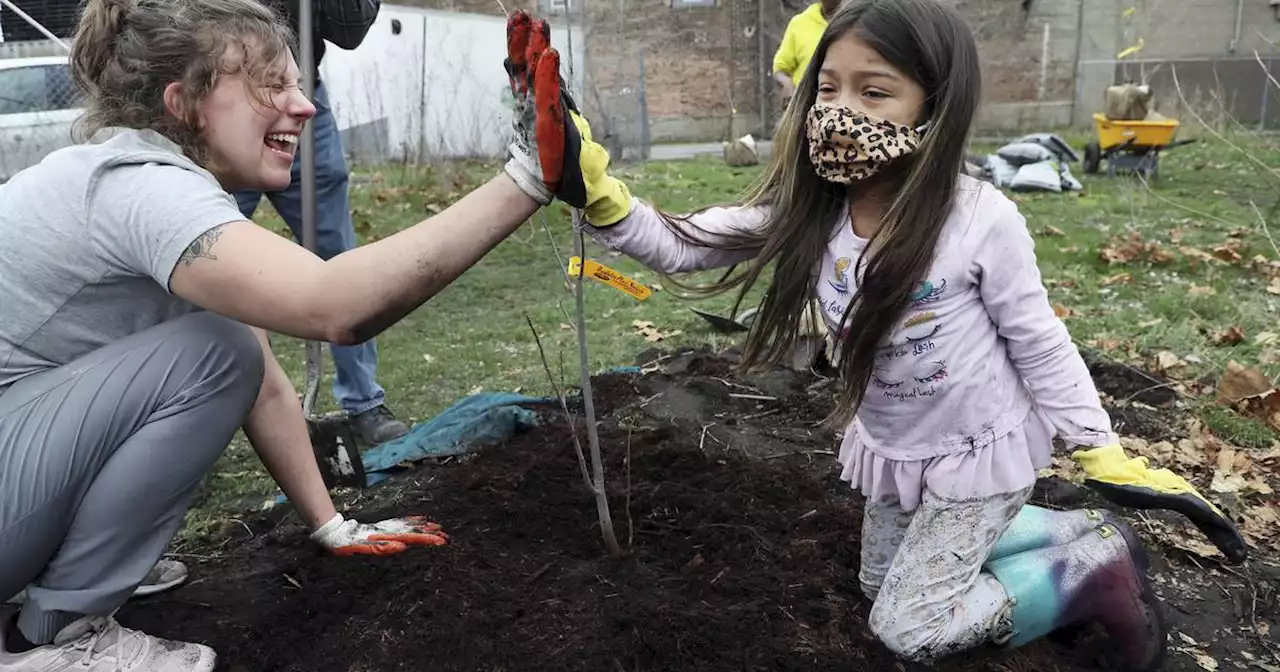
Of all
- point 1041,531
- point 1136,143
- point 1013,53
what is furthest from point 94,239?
point 1013,53

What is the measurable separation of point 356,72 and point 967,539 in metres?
13.5

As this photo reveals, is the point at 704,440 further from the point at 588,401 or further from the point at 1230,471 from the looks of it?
the point at 1230,471

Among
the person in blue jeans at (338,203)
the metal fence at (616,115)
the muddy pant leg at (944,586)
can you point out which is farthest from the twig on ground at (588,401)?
the metal fence at (616,115)

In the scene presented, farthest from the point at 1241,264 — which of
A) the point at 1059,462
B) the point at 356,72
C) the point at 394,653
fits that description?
the point at 356,72

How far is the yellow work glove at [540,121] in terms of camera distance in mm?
1562

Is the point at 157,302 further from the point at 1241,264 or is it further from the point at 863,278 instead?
the point at 1241,264

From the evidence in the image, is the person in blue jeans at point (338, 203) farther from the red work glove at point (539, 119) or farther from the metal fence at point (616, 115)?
the metal fence at point (616, 115)

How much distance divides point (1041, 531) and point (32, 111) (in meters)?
6.91

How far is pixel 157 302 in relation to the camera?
1855 millimetres

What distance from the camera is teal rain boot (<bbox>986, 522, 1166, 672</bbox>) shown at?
6.41 ft

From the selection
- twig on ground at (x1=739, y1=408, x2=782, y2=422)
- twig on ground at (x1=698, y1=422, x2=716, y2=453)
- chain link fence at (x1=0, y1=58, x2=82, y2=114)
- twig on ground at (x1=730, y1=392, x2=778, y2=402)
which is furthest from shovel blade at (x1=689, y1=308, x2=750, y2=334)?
chain link fence at (x1=0, y1=58, x2=82, y2=114)

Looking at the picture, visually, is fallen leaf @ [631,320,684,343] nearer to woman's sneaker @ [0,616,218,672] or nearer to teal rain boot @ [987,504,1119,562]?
teal rain boot @ [987,504,1119,562]

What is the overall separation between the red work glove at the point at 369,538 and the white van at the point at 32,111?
5.06m

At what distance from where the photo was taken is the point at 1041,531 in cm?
214
